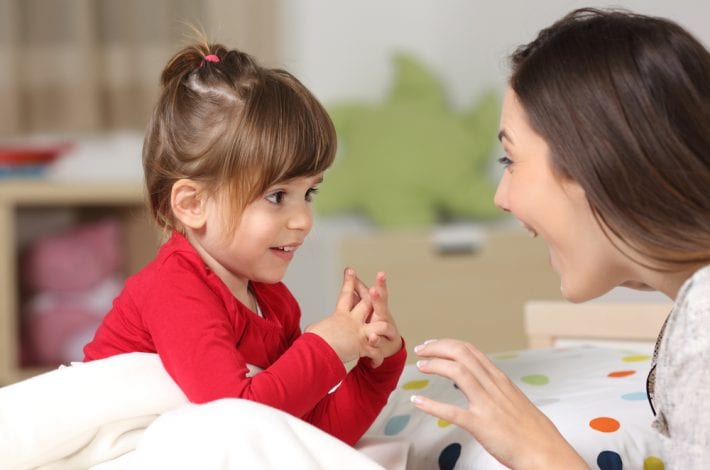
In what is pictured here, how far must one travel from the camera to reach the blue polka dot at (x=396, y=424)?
1.26 metres

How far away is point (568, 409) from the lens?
119 centimetres

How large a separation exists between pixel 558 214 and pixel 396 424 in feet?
1.29

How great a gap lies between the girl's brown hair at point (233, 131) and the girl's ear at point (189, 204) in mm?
13

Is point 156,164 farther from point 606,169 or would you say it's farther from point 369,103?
point 369,103

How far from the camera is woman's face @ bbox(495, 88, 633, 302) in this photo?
39.6 inches

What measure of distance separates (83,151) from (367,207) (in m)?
0.84

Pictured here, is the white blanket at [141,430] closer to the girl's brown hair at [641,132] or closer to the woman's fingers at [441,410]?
the woman's fingers at [441,410]

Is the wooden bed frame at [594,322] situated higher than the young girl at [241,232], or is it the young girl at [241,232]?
the young girl at [241,232]

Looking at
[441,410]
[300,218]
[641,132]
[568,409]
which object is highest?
[641,132]

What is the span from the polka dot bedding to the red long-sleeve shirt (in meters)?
0.08

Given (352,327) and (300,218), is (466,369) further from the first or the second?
(300,218)

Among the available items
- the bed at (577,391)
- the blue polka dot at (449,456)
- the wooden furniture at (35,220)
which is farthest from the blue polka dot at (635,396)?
the wooden furniture at (35,220)

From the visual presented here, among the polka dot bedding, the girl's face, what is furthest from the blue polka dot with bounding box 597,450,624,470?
the girl's face

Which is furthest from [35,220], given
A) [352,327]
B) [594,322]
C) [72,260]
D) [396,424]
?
[352,327]
